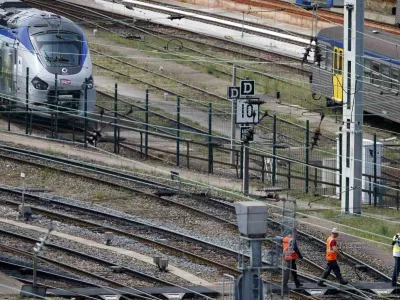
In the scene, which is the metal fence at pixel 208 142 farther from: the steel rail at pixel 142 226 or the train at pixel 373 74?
the steel rail at pixel 142 226

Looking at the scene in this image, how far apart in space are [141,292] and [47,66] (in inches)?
710

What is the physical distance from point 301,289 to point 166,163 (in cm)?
1401

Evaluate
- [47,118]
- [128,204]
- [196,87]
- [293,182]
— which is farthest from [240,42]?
[128,204]

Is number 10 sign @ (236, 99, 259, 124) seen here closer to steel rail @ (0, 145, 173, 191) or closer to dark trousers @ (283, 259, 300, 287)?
steel rail @ (0, 145, 173, 191)

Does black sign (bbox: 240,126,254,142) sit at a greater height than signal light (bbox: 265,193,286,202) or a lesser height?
greater

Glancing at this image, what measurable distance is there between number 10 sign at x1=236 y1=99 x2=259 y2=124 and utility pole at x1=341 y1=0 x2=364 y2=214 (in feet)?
7.63

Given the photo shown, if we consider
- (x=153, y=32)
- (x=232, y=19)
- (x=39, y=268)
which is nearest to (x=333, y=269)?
(x=39, y=268)

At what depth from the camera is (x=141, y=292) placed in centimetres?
2872

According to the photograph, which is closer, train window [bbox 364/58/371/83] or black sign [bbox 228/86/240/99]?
black sign [bbox 228/86/240/99]

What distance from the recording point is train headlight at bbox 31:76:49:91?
45.3 meters

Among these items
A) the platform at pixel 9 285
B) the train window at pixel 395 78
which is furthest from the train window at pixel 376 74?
the platform at pixel 9 285

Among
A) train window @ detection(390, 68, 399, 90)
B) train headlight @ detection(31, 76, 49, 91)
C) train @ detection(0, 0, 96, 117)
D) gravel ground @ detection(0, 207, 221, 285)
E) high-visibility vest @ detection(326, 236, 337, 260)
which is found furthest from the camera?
train window @ detection(390, 68, 399, 90)

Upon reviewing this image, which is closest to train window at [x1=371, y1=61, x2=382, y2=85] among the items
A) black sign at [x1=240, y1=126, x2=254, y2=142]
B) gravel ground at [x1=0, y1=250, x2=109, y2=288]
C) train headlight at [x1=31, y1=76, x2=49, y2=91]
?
train headlight at [x1=31, y1=76, x2=49, y2=91]

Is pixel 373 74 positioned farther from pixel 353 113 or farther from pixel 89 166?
pixel 89 166
